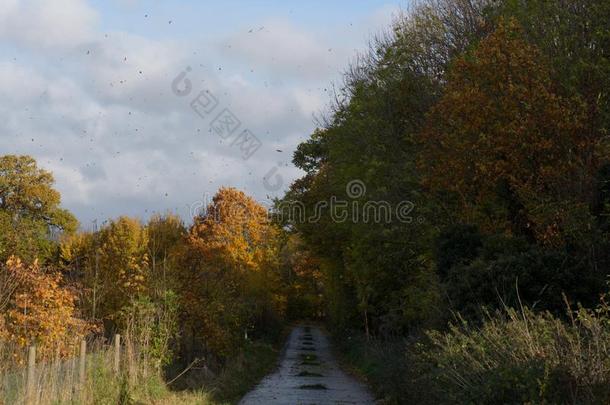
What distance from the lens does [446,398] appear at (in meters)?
10.8

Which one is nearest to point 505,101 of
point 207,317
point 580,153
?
point 580,153

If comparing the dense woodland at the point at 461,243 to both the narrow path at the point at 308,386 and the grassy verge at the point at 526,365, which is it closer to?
the grassy verge at the point at 526,365

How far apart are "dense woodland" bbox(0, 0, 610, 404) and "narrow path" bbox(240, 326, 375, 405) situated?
1164 mm

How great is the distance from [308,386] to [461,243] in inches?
266

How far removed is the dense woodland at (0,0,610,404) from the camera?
35.2 feet

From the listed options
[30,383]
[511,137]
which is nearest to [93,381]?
[30,383]

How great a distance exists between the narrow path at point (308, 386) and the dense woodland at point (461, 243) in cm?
116

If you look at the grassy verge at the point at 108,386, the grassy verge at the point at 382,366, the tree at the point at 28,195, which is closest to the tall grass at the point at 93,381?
the grassy verge at the point at 108,386

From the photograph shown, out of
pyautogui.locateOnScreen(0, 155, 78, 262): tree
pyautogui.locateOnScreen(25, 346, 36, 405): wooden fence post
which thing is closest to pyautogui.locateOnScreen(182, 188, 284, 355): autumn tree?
pyautogui.locateOnScreen(25, 346, 36, 405): wooden fence post

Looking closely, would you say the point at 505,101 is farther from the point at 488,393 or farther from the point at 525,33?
the point at 488,393

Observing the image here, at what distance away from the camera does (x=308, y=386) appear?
2303 centimetres

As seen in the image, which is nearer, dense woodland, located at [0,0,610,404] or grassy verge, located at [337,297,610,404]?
grassy verge, located at [337,297,610,404]

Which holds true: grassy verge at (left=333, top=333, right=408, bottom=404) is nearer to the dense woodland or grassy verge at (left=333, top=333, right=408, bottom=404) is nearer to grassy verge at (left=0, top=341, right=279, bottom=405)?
the dense woodland

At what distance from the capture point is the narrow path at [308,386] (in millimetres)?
18962
